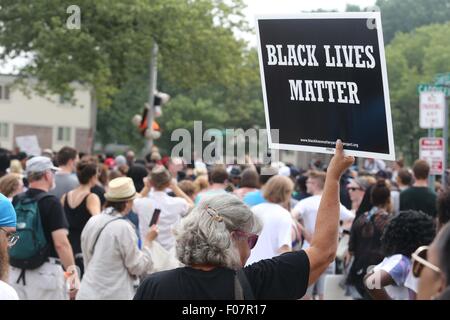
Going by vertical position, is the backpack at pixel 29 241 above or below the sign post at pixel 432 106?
below

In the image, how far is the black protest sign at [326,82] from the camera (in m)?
4.07

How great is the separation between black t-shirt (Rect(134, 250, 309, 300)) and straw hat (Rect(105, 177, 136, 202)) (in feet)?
11.7

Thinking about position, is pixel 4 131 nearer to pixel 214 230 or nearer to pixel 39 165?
pixel 39 165

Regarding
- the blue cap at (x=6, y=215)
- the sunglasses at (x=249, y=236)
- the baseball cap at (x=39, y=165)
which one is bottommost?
the sunglasses at (x=249, y=236)

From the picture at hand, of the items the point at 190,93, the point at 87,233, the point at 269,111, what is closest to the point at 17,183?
the point at 87,233

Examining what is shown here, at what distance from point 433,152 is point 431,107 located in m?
0.72

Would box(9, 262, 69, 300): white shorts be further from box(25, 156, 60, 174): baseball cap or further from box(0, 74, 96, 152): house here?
box(0, 74, 96, 152): house

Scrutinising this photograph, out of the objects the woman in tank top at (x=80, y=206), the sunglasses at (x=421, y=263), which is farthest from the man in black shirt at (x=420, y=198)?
the sunglasses at (x=421, y=263)

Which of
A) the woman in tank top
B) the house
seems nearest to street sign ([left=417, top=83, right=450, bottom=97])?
the woman in tank top

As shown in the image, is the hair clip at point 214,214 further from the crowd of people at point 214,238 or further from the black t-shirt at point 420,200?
the black t-shirt at point 420,200
